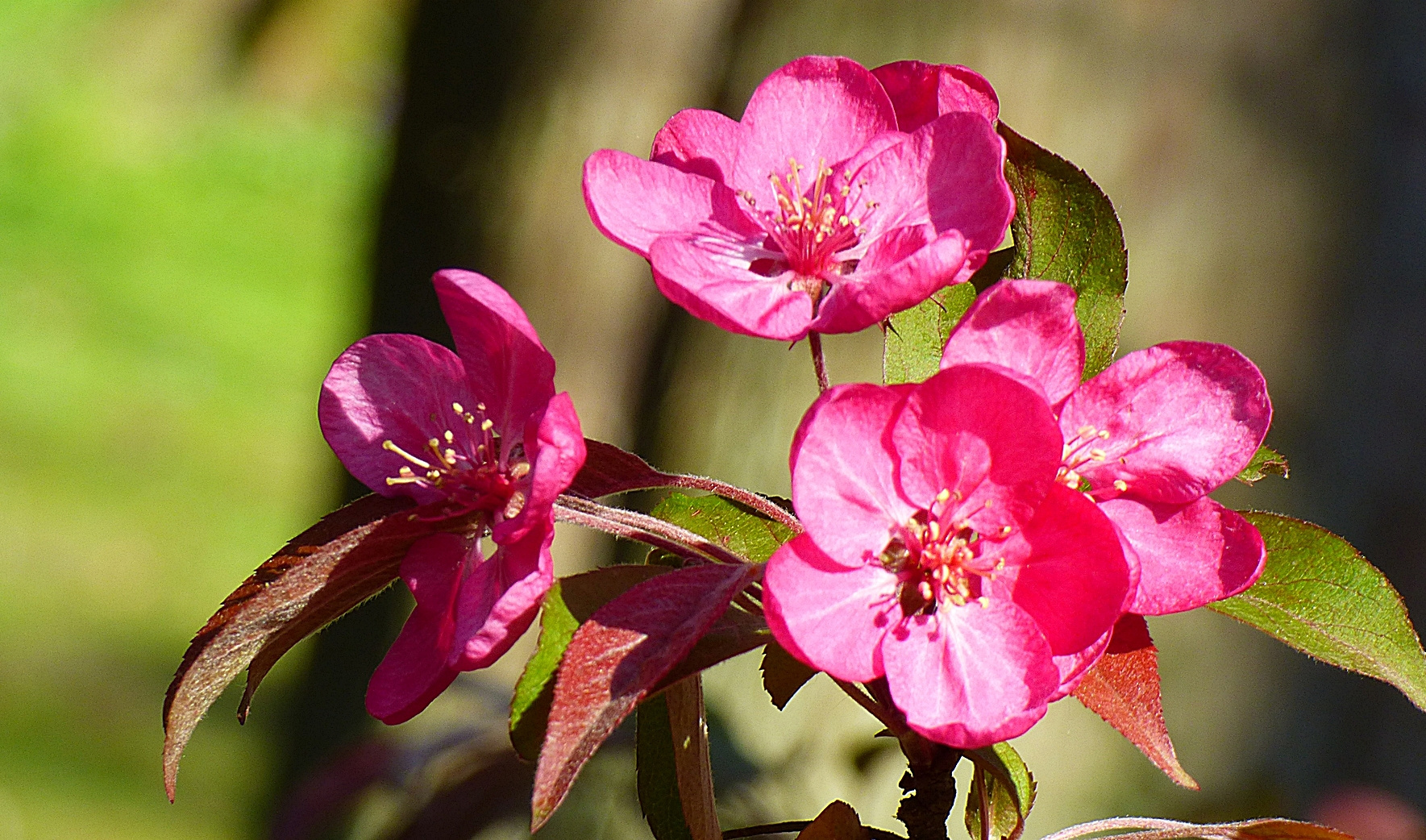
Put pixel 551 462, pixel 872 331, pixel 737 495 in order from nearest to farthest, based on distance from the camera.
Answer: pixel 551 462 < pixel 737 495 < pixel 872 331

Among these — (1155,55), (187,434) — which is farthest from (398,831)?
(187,434)

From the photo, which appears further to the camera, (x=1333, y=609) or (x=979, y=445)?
(x=1333, y=609)

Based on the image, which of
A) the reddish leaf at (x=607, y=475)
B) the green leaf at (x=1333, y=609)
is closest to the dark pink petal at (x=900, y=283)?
the reddish leaf at (x=607, y=475)

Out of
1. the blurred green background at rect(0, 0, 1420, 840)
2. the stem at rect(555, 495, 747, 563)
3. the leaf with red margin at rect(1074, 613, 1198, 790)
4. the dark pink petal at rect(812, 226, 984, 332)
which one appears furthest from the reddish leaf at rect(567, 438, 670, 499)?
the blurred green background at rect(0, 0, 1420, 840)

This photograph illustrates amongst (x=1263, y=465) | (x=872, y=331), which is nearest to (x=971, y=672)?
(x=1263, y=465)

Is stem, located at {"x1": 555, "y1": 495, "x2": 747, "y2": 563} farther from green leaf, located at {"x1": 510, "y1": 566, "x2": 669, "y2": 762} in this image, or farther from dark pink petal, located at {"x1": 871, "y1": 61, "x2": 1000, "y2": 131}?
dark pink petal, located at {"x1": 871, "y1": 61, "x2": 1000, "y2": 131}

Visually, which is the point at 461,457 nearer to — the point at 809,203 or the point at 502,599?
the point at 502,599
